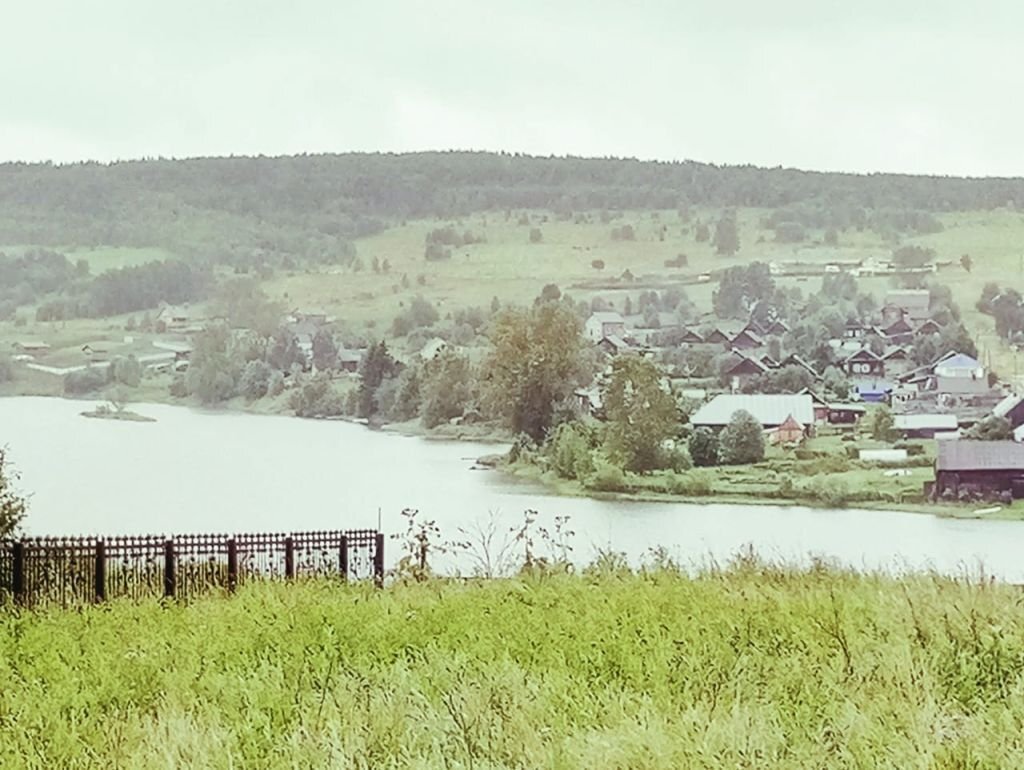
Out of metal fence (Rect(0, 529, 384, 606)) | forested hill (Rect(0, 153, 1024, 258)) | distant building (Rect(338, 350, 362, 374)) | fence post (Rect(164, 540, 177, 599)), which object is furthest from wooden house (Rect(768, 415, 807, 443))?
fence post (Rect(164, 540, 177, 599))

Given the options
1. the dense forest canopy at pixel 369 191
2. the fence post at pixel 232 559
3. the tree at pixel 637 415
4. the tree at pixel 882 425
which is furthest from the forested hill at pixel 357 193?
the fence post at pixel 232 559

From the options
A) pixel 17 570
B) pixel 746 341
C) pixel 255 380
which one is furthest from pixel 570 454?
pixel 17 570

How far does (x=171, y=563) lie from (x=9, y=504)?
1.12 m

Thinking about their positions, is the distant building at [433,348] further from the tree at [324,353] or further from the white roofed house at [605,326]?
the white roofed house at [605,326]

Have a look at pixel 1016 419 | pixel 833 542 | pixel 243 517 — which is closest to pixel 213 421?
pixel 243 517

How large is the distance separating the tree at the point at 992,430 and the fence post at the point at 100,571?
230 inches

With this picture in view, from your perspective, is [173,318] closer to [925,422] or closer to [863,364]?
[863,364]

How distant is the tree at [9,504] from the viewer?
9.80 meters

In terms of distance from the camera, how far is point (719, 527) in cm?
1065

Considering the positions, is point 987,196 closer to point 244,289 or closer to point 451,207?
point 451,207

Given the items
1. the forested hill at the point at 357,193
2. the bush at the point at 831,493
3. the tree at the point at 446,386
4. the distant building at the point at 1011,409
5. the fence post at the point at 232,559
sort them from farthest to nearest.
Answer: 1. the forested hill at the point at 357,193
2. the tree at the point at 446,386
3. the bush at the point at 831,493
4. the distant building at the point at 1011,409
5. the fence post at the point at 232,559

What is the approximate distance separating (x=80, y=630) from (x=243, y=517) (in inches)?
135

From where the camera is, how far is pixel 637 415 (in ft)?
35.5

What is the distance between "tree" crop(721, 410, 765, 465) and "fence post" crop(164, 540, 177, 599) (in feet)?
12.6
